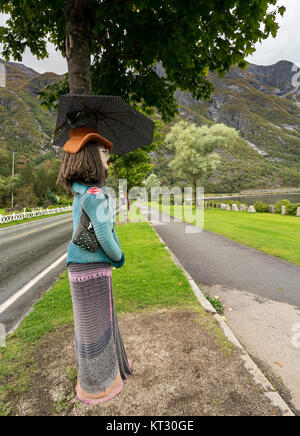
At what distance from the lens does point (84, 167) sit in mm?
1888

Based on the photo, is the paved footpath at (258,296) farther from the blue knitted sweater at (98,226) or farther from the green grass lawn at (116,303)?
the blue knitted sweater at (98,226)

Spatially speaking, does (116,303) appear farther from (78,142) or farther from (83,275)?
(78,142)

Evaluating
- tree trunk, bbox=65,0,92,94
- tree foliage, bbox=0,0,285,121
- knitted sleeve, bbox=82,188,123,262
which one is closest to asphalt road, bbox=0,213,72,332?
knitted sleeve, bbox=82,188,123,262

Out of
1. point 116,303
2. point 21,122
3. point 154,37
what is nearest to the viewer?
point 154,37

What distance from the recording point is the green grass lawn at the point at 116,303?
2.51m

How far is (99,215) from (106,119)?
121 cm

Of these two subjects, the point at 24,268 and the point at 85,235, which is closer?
the point at 85,235

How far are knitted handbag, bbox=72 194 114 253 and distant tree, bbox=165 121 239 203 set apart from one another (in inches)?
1107

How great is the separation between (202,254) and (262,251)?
2.32 m

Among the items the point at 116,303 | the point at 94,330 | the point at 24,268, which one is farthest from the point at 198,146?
the point at 94,330

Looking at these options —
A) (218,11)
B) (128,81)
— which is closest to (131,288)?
(128,81)
